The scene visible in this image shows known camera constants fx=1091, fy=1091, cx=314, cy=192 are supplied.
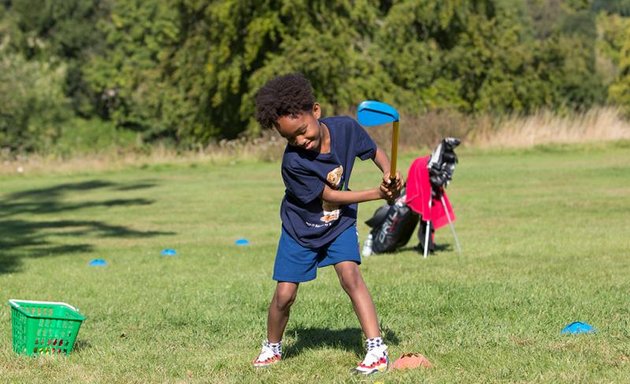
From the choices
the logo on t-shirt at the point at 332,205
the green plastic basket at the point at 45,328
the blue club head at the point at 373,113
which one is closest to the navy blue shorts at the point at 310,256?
the logo on t-shirt at the point at 332,205

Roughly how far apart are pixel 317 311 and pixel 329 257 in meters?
1.97

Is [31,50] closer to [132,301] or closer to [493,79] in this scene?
[493,79]

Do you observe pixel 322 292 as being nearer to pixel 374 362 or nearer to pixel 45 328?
pixel 45 328

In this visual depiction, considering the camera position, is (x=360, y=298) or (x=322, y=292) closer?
(x=360, y=298)

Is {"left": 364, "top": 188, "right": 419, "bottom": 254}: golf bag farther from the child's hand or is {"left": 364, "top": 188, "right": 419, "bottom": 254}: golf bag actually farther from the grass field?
the child's hand

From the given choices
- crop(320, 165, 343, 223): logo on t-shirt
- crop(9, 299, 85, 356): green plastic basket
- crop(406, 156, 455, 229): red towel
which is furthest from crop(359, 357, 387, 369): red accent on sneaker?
crop(406, 156, 455, 229): red towel

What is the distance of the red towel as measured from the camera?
40.5 ft

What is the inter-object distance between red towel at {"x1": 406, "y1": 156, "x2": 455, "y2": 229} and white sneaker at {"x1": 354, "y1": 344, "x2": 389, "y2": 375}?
6346 mm

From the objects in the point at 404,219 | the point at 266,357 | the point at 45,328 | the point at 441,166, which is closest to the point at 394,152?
the point at 266,357

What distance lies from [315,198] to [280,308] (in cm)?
73

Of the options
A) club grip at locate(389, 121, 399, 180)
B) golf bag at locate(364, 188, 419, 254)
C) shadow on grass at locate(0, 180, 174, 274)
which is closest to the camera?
club grip at locate(389, 121, 399, 180)

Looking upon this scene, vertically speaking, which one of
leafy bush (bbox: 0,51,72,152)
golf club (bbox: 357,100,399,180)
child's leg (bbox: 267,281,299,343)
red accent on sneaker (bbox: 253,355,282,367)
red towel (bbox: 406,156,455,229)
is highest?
golf club (bbox: 357,100,399,180)

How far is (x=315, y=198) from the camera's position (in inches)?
239

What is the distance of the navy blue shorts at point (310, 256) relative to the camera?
20.4ft
